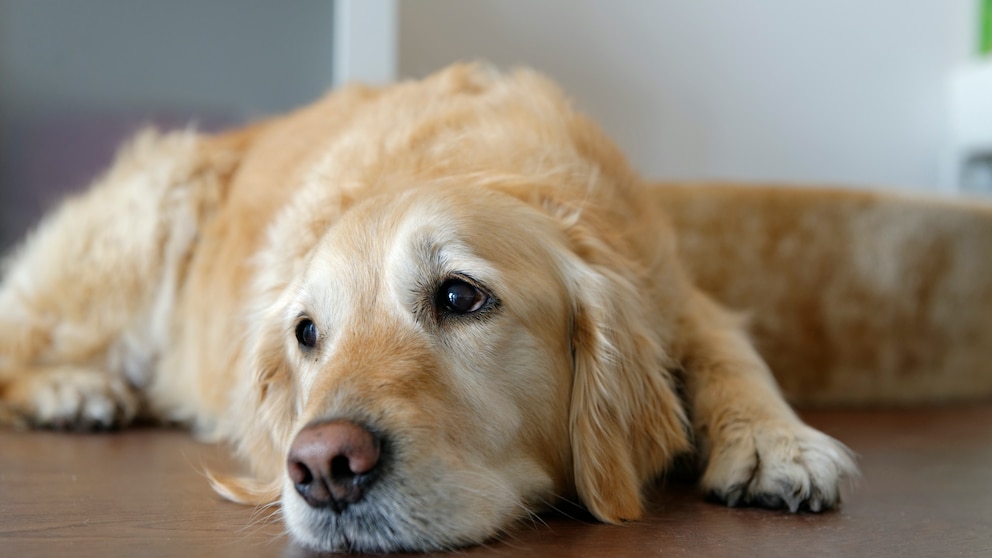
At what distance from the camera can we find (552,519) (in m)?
1.97

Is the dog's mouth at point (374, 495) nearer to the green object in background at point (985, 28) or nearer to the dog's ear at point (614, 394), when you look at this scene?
the dog's ear at point (614, 394)

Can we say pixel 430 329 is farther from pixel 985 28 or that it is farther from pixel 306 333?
pixel 985 28

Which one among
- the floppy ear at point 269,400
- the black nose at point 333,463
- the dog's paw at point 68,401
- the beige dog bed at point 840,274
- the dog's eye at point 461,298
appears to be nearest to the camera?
the black nose at point 333,463

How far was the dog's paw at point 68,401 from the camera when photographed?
10.1 feet

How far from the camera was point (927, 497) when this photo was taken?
2.14 meters

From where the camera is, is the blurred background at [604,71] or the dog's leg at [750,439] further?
the blurred background at [604,71]

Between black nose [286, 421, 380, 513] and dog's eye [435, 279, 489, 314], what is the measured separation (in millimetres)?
369

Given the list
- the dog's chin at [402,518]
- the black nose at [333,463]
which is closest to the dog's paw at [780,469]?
the dog's chin at [402,518]

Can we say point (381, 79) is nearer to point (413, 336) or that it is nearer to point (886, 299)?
point (886, 299)

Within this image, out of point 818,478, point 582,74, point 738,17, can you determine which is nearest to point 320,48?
point 582,74

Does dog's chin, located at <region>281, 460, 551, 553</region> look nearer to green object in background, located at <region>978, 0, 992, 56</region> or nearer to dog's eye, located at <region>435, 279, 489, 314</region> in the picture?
dog's eye, located at <region>435, 279, 489, 314</region>

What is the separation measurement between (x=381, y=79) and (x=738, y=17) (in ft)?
6.85

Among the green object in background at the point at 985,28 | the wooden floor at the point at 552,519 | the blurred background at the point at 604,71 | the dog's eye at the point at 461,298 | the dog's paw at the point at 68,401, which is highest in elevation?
the green object in background at the point at 985,28

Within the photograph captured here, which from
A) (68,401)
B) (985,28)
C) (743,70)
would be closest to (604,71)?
(743,70)
